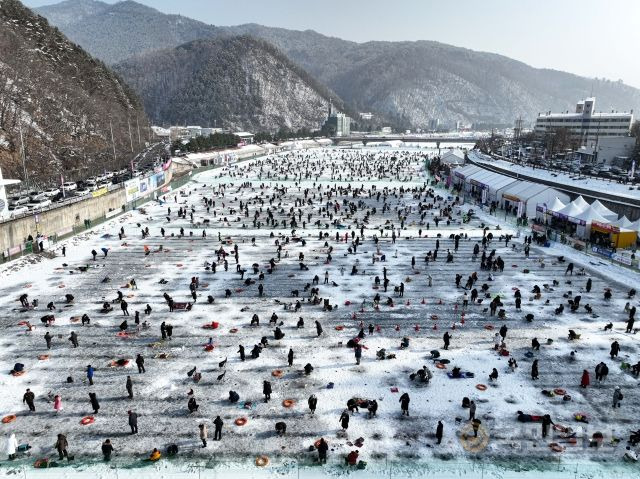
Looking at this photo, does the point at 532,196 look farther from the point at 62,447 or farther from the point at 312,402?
the point at 62,447

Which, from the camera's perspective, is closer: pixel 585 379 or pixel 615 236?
pixel 585 379

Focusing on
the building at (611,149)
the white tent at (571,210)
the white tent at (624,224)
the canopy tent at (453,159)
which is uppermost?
the building at (611,149)

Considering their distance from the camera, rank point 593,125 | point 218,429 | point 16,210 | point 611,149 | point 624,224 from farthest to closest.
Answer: point 593,125 → point 611,149 → point 16,210 → point 624,224 → point 218,429

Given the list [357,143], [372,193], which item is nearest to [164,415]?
[372,193]

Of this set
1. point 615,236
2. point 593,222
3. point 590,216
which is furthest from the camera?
point 590,216

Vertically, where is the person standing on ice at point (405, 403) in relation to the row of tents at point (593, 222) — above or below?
below

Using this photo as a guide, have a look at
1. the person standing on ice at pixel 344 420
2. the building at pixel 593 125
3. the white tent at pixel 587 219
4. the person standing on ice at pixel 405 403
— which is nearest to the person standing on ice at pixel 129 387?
the person standing on ice at pixel 344 420

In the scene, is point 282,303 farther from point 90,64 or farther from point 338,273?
point 90,64

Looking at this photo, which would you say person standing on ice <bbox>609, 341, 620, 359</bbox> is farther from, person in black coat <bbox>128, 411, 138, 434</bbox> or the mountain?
the mountain

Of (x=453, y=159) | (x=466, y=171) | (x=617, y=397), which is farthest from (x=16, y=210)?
(x=453, y=159)

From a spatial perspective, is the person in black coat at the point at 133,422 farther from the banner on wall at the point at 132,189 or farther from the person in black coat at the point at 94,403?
the banner on wall at the point at 132,189
